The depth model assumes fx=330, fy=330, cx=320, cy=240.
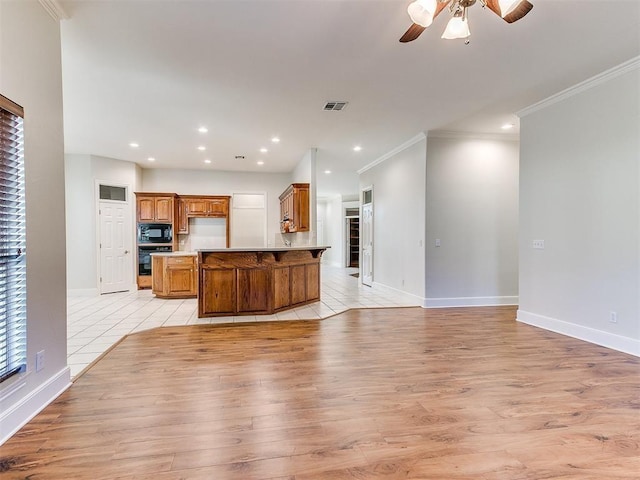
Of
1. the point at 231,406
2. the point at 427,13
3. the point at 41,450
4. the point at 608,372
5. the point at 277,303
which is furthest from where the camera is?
the point at 277,303

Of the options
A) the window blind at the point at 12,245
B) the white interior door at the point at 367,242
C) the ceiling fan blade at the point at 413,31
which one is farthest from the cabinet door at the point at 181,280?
the ceiling fan blade at the point at 413,31

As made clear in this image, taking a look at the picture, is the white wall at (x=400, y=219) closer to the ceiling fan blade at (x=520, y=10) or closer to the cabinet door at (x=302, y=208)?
the cabinet door at (x=302, y=208)

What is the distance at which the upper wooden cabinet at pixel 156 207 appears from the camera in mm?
7637

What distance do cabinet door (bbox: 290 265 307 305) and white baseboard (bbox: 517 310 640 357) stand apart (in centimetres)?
323

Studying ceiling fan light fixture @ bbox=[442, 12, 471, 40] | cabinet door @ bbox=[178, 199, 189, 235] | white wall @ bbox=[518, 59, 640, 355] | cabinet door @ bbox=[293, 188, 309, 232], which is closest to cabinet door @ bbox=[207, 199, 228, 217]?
cabinet door @ bbox=[178, 199, 189, 235]

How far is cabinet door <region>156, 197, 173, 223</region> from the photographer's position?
7.72 metres

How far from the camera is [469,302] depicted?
5.55 metres

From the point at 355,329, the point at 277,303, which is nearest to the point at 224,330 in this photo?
the point at 277,303

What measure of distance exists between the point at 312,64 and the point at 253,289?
10.2 ft

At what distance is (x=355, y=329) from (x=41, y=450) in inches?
122

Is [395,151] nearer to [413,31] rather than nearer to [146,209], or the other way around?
[413,31]

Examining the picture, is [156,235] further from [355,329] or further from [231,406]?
[231,406]

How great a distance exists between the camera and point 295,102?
414cm

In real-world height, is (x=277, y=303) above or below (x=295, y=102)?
below
